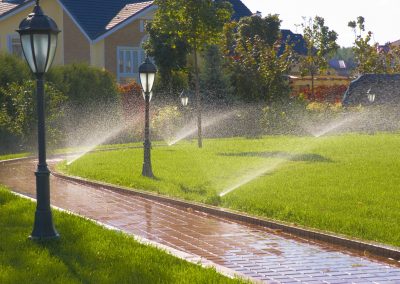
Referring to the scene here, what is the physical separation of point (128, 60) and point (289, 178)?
96.4ft

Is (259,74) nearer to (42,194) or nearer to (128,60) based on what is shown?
(128,60)

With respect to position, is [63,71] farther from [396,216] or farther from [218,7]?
[396,216]

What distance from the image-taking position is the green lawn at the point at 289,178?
1018 centimetres

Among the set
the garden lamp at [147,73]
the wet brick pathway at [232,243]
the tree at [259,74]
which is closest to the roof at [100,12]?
the tree at [259,74]

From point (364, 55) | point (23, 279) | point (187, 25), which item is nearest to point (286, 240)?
point (23, 279)

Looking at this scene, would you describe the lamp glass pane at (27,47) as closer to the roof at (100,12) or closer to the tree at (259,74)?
the tree at (259,74)

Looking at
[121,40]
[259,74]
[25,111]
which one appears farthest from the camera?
[121,40]

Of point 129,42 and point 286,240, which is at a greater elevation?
point 129,42

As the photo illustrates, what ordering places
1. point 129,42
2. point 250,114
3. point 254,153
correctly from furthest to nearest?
1. point 129,42
2. point 250,114
3. point 254,153

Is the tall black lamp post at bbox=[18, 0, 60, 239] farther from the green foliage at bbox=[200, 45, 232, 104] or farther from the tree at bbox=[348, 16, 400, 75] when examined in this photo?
the tree at bbox=[348, 16, 400, 75]

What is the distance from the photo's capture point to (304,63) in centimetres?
5422

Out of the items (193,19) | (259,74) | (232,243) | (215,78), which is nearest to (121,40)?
(215,78)

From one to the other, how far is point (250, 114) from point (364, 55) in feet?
88.5

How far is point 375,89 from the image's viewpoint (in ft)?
131
